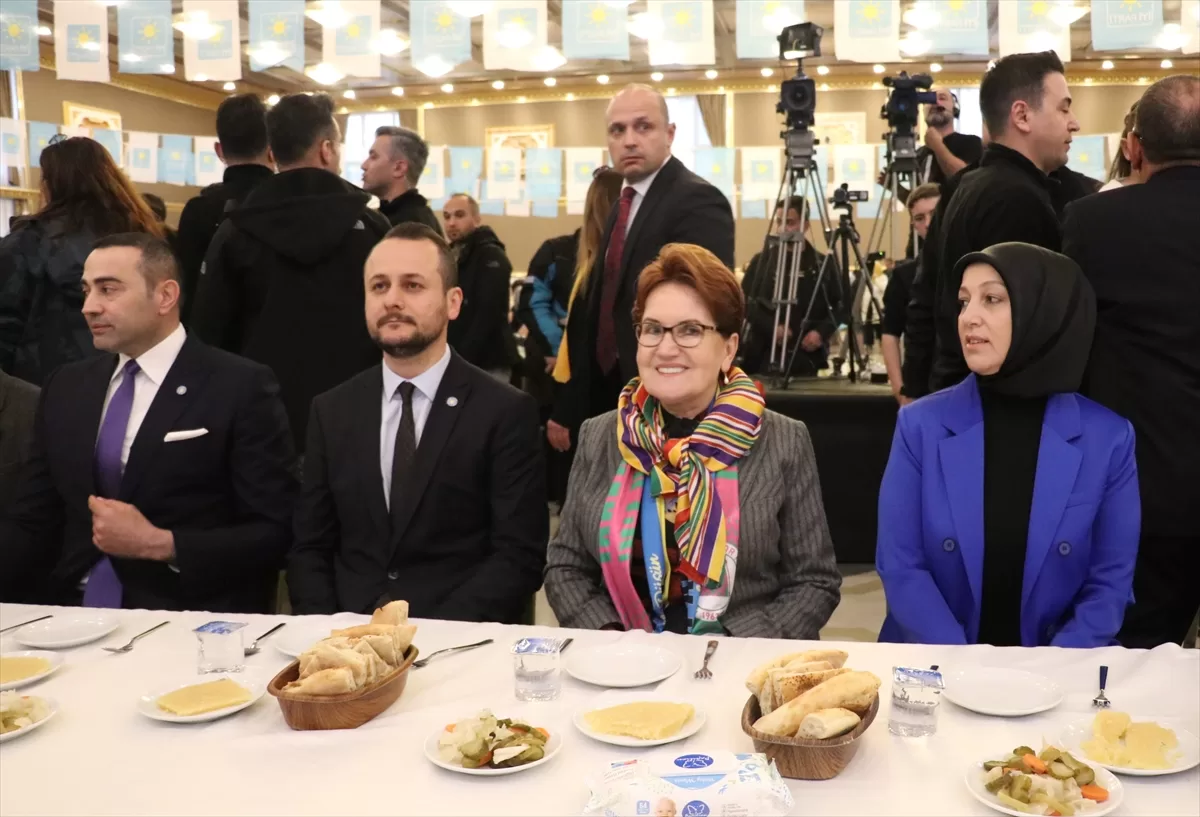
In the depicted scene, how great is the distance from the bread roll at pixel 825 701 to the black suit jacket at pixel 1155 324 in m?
1.38

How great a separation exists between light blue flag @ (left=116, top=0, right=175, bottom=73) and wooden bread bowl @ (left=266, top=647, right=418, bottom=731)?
3.43m

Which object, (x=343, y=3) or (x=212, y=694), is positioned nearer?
(x=212, y=694)

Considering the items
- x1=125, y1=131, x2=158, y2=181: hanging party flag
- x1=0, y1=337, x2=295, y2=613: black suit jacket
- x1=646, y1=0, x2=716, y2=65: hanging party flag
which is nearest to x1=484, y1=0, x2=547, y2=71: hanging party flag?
x1=646, y1=0, x2=716, y2=65: hanging party flag

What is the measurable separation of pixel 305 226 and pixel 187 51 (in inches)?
60.1

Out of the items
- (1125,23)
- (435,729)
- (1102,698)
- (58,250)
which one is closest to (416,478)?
(435,729)

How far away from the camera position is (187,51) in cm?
391

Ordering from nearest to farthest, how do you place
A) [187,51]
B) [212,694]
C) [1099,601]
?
[212,694] < [1099,601] < [187,51]

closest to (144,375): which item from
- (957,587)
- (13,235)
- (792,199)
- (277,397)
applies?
(277,397)

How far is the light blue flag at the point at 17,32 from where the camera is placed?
151 inches

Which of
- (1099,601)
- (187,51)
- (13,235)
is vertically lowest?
(1099,601)

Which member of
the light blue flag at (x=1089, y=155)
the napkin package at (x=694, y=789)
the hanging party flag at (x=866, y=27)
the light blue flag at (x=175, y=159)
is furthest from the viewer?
the light blue flag at (x=1089, y=155)

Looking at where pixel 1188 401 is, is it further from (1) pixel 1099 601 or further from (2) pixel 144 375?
(2) pixel 144 375

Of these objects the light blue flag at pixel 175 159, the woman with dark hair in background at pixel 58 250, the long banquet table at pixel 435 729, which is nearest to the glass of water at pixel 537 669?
the long banquet table at pixel 435 729

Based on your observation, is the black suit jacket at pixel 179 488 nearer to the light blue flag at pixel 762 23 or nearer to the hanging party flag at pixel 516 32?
the hanging party flag at pixel 516 32
